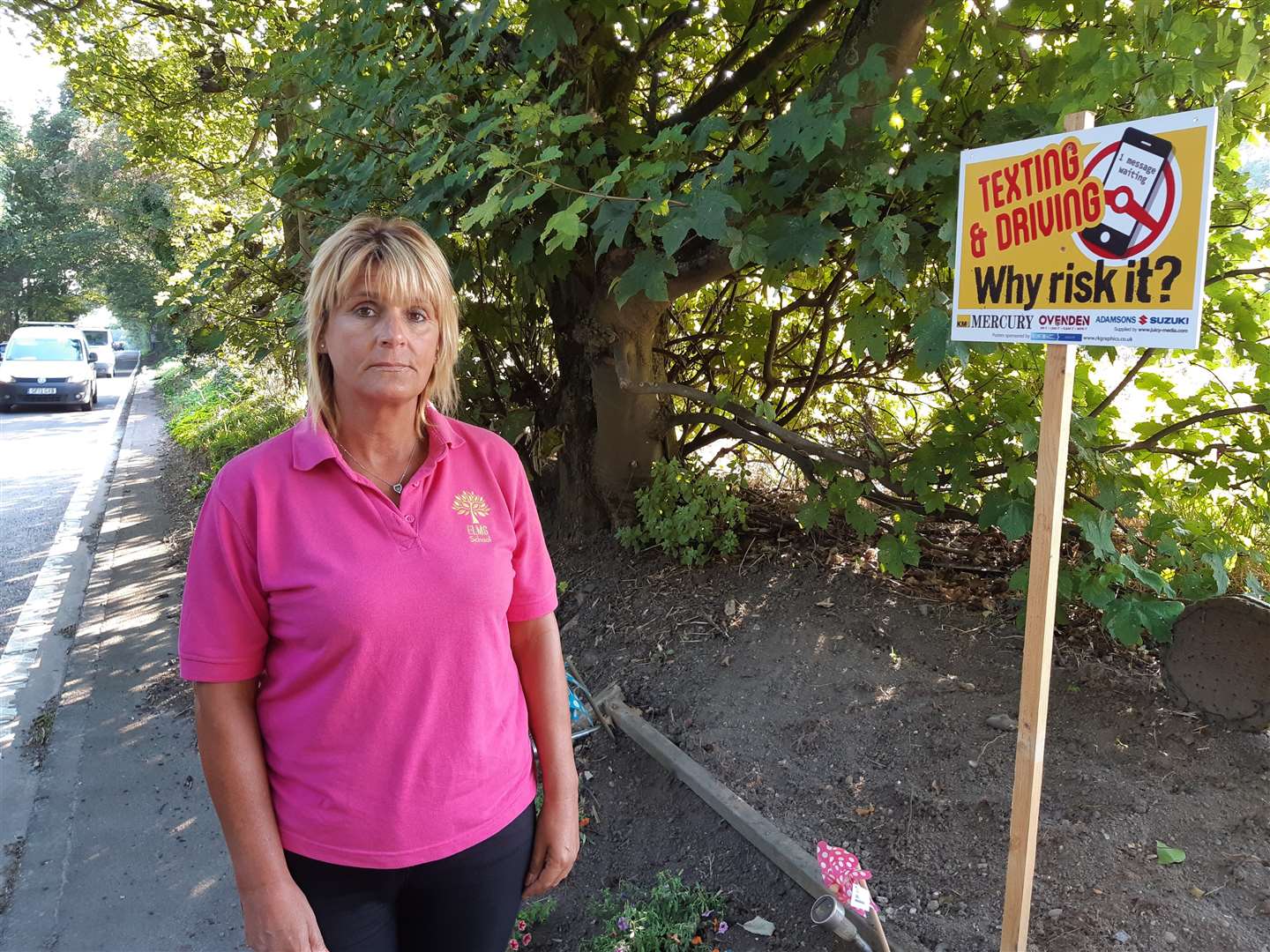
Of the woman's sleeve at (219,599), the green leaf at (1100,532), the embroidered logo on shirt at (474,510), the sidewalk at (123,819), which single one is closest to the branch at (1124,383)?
the green leaf at (1100,532)

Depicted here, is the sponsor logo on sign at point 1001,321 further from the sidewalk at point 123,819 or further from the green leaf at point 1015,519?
the sidewalk at point 123,819

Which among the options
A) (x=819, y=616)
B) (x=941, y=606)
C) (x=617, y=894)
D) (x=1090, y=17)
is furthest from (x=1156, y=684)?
(x=1090, y=17)

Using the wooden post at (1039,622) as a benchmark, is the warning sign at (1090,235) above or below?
above

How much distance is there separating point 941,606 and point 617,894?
2191 millimetres

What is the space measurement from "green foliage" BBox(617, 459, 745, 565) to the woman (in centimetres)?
330

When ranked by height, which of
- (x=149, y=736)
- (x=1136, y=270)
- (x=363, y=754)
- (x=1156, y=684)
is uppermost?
(x=1136, y=270)

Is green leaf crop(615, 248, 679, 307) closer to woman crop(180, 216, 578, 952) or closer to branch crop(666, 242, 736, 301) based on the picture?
branch crop(666, 242, 736, 301)

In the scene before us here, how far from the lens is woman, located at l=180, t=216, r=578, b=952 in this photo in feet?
5.04

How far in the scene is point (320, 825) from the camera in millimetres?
1608

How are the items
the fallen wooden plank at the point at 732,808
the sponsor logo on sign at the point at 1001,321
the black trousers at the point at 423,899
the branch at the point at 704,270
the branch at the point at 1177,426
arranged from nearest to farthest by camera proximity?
1. the black trousers at the point at 423,899
2. the sponsor logo on sign at the point at 1001,321
3. the fallen wooden plank at the point at 732,808
4. the branch at the point at 1177,426
5. the branch at the point at 704,270

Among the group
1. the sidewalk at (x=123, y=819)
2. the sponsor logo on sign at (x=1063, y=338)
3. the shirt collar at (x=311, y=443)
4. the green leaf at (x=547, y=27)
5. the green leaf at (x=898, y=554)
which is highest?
the green leaf at (x=547, y=27)

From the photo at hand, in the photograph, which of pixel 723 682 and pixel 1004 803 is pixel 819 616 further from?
pixel 1004 803

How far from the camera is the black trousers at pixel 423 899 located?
164 cm

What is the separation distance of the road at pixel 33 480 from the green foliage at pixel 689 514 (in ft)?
14.7
